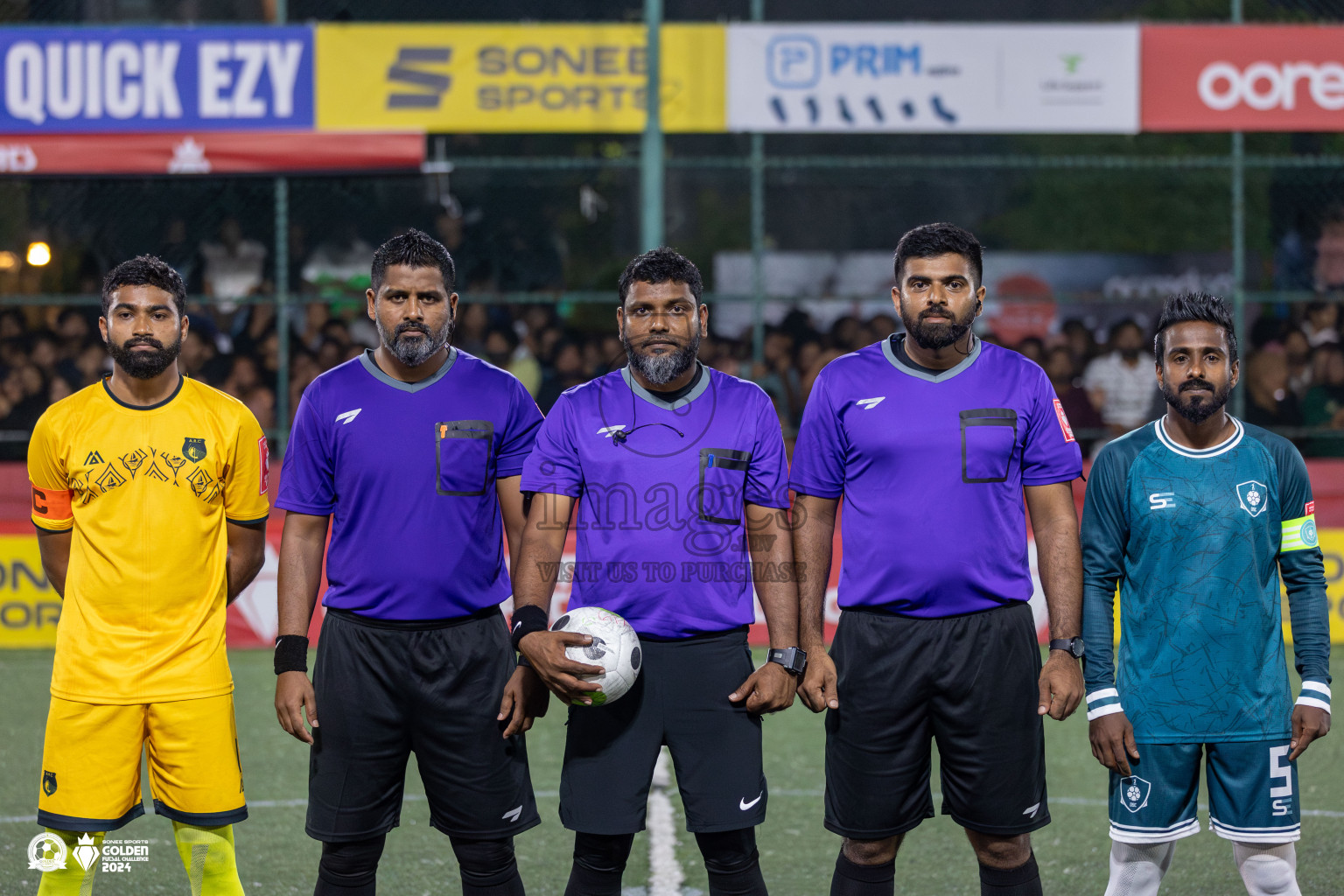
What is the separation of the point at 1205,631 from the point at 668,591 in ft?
4.92

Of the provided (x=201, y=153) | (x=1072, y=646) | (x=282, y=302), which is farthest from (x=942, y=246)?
(x=201, y=153)

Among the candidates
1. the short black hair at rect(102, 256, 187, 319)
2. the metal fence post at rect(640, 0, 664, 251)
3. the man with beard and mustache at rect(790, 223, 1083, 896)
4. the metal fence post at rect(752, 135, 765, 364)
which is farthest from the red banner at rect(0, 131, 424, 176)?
the man with beard and mustache at rect(790, 223, 1083, 896)

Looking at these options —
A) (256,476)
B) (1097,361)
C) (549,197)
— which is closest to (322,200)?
(549,197)

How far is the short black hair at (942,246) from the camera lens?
4090 mm

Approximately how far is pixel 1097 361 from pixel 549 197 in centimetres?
623

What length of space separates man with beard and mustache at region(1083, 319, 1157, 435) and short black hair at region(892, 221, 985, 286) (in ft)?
30.6

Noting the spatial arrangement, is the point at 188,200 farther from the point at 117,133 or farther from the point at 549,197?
the point at 549,197

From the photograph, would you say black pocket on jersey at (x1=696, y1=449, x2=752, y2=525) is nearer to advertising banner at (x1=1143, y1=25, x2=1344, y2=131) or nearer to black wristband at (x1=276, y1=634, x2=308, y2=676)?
black wristband at (x1=276, y1=634, x2=308, y2=676)

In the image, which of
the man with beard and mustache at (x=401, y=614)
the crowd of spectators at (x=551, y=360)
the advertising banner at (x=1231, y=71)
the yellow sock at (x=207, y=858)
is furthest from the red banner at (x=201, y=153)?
the yellow sock at (x=207, y=858)

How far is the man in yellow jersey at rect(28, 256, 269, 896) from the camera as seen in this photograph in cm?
421

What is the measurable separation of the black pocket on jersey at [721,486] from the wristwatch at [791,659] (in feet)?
1.24

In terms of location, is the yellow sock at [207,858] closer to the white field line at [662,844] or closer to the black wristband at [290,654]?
the black wristband at [290,654]

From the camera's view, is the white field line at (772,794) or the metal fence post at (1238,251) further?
the metal fence post at (1238,251)

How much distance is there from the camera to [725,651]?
4074 mm
